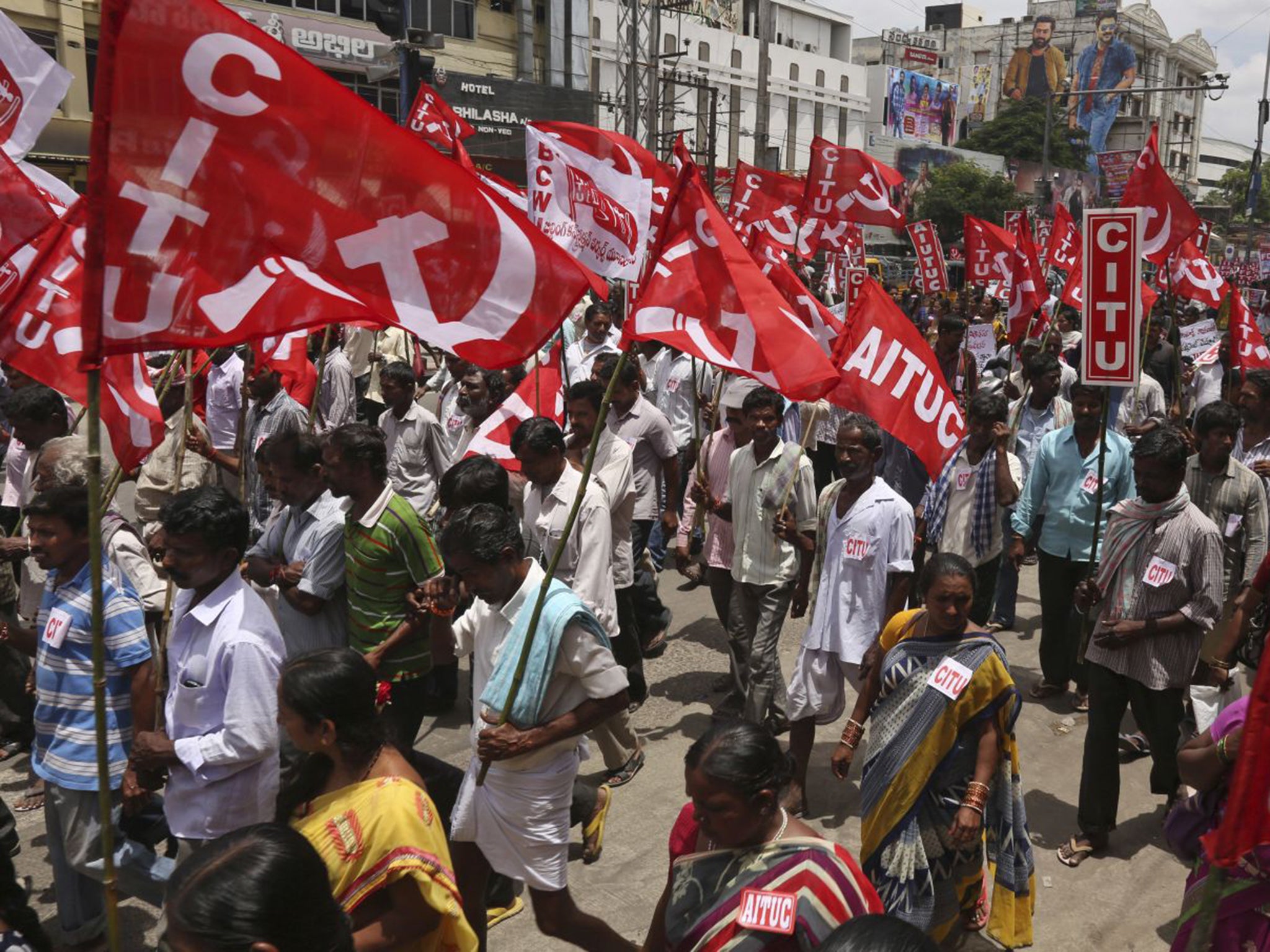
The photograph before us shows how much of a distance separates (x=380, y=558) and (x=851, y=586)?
1.97 metres

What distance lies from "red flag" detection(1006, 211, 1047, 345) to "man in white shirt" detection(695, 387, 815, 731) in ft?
20.4

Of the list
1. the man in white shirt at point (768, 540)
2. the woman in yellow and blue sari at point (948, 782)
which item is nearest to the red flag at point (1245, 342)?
the man in white shirt at point (768, 540)

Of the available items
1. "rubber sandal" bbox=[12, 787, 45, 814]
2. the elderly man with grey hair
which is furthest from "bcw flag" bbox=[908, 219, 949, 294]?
"rubber sandal" bbox=[12, 787, 45, 814]

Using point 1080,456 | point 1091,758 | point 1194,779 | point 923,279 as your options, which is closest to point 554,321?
point 1194,779

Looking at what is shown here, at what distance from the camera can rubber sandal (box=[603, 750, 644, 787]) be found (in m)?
5.23

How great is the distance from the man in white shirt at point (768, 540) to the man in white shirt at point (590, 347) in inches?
140

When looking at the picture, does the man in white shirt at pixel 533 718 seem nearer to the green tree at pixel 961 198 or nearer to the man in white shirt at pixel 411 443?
the man in white shirt at pixel 411 443

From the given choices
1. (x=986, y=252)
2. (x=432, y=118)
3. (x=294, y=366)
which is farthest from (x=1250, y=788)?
(x=986, y=252)

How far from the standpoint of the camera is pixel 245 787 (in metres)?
3.19

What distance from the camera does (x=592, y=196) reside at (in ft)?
21.4

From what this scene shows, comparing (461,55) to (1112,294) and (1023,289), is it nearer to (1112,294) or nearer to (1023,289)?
(1023,289)

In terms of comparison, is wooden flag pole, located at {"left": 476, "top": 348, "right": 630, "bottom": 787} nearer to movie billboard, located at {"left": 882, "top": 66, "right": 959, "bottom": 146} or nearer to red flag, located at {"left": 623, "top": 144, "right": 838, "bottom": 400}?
red flag, located at {"left": 623, "top": 144, "right": 838, "bottom": 400}

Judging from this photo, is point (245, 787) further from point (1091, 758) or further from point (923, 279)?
point (923, 279)

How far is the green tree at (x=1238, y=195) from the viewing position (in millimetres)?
78000
